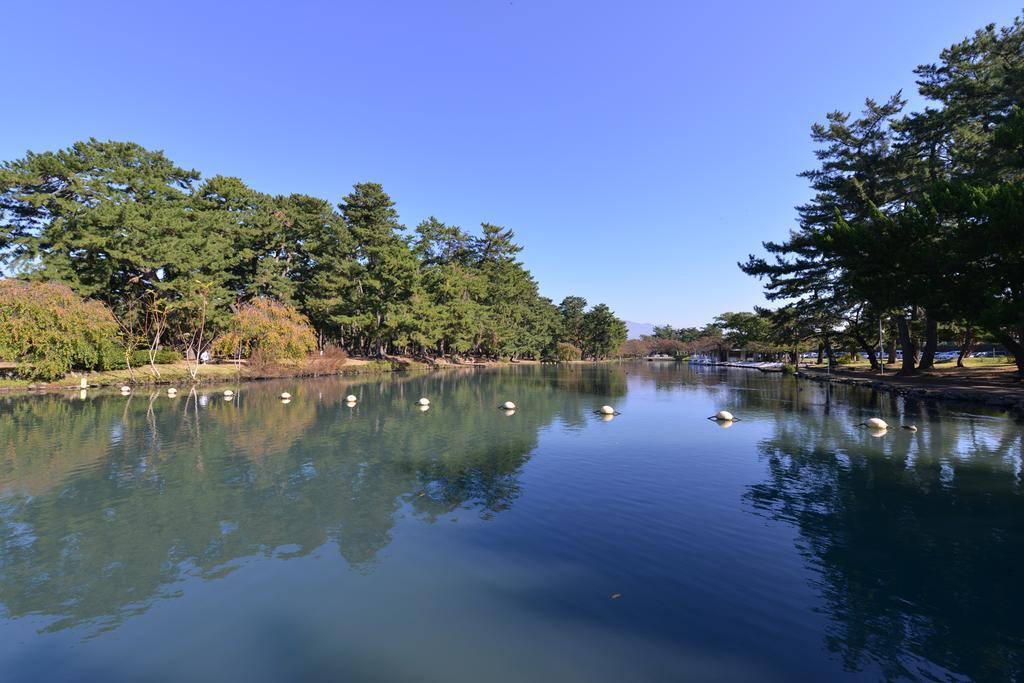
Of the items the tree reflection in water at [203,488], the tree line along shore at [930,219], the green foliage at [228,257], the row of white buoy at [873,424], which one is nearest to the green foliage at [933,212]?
the tree line along shore at [930,219]

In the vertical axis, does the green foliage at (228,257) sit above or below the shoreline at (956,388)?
above

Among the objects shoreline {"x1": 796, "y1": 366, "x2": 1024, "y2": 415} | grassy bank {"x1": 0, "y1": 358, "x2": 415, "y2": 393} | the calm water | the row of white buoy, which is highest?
grassy bank {"x1": 0, "y1": 358, "x2": 415, "y2": 393}

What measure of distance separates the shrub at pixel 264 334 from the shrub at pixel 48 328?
8047mm

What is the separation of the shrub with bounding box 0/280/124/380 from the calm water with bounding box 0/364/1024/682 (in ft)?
52.5

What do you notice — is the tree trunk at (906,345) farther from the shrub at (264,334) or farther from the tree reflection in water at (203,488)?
the shrub at (264,334)

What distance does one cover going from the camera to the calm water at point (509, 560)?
4.81 m

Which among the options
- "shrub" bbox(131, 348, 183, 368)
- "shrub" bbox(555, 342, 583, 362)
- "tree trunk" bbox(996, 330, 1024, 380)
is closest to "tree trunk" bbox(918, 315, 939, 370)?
"tree trunk" bbox(996, 330, 1024, 380)

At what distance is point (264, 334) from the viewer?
37750mm

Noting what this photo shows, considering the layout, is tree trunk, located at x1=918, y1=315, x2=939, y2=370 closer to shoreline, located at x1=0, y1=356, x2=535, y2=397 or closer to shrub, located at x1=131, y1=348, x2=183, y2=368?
shoreline, located at x1=0, y1=356, x2=535, y2=397

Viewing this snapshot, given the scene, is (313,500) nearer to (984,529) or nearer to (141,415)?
(984,529)

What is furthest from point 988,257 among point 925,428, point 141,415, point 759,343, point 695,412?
point 759,343

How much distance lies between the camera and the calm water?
15.8 feet

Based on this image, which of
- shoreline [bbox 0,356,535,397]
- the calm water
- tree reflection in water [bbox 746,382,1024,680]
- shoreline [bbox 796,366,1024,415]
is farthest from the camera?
shoreline [bbox 0,356,535,397]

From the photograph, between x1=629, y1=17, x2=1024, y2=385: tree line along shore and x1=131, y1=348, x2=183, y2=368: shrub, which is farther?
x1=131, y1=348, x2=183, y2=368: shrub
